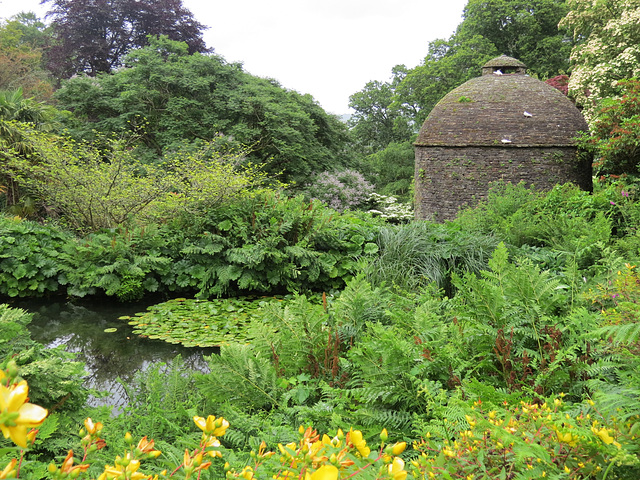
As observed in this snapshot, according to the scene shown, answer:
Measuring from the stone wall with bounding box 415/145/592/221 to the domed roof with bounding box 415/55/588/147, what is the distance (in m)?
0.26

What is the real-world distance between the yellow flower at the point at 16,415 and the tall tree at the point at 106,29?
80.4ft

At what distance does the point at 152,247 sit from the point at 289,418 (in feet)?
17.1

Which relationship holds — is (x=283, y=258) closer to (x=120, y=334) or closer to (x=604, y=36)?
(x=120, y=334)

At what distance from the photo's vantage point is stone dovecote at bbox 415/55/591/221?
43.7 ft

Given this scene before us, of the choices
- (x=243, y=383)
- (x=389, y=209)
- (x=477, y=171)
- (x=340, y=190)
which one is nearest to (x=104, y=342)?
(x=243, y=383)

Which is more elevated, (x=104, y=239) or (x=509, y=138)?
(x=509, y=138)

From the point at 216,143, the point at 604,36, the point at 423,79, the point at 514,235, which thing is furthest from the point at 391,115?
the point at 514,235

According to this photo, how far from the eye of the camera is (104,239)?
A: 21.8 feet

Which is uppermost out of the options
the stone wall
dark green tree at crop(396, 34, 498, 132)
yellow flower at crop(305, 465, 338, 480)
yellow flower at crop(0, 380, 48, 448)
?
dark green tree at crop(396, 34, 498, 132)

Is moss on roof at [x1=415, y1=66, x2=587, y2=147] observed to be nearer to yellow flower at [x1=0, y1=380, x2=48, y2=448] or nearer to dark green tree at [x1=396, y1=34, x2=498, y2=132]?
dark green tree at [x1=396, y1=34, x2=498, y2=132]

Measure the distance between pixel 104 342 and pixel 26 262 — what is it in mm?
2420

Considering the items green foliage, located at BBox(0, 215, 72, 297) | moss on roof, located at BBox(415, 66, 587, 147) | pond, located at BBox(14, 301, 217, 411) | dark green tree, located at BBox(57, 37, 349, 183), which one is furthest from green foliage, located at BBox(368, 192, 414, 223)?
green foliage, located at BBox(0, 215, 72, 297)

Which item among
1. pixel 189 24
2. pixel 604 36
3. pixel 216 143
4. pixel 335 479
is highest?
pixel 189 24

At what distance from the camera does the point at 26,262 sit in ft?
21.1
